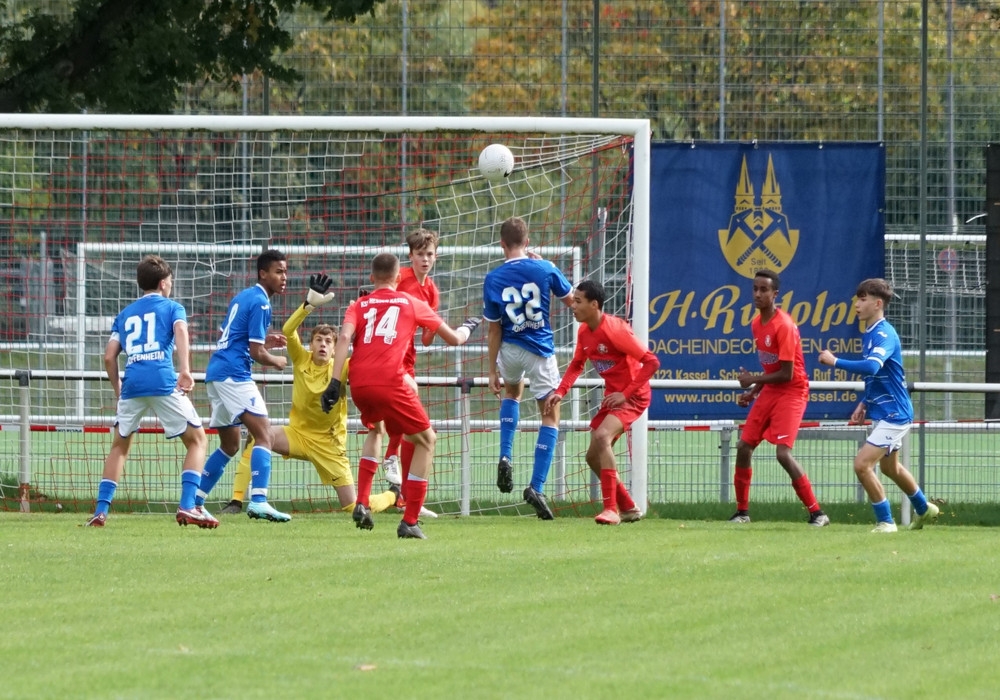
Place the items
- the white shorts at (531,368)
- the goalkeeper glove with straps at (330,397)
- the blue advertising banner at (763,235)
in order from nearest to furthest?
1. the goalkeeper glove with straps at (330,397)
2. the white shorts at (531,368)
3. the blue advertising banner at (763,235)

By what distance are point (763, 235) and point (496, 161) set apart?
126 inches

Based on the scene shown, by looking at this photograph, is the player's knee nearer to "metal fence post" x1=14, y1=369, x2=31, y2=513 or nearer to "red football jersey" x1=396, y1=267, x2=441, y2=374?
"red football jersey" x1=396, y1=267, x2=441, y2=374

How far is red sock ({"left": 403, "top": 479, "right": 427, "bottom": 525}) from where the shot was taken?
32.4 ft

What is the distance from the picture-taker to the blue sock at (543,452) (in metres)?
11.5

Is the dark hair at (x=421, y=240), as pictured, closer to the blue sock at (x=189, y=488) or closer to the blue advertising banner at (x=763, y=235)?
the blue sock at (x=189, y=488)

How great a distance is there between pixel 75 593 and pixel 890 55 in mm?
9489

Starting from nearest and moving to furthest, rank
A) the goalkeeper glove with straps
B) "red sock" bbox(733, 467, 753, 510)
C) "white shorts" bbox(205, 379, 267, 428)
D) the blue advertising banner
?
the goalkeeper glove with straps
"white shorts" bbox(205, 379, 267, 428)
"red sock" bbox(733, 467, 753, 510)
the blue advertising banner

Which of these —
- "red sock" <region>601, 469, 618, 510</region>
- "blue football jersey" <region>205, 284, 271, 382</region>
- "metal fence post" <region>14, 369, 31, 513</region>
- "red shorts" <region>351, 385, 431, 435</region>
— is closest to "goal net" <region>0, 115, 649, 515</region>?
"metal fence post" <region>14, 369, 31, 513</region>

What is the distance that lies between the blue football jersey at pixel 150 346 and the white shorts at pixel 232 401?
0.66 metres

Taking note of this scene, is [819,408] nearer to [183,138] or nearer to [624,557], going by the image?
[624,557]

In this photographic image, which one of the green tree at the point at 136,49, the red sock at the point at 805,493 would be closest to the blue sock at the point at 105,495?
the green tree at the point at 136,49

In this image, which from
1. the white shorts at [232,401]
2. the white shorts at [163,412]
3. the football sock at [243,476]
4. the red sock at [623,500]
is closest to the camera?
the white shorts at [163,412]

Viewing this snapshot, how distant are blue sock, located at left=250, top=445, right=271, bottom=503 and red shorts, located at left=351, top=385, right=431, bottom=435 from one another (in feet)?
6.20

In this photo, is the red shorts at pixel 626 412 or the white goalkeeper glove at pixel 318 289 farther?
the red shorts at pixel 626 412
